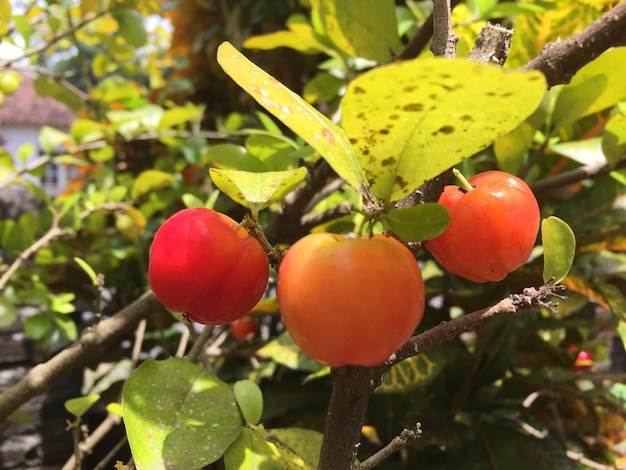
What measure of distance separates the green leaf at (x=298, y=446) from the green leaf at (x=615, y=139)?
0.45 meters

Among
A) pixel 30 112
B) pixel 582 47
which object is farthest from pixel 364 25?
pixel 30 112

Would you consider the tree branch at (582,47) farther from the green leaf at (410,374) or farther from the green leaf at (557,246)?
the green leaf at (410,374)

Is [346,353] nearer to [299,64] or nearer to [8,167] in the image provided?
[8,167]

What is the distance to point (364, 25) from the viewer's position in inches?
23.9

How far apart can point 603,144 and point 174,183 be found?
0.87 m

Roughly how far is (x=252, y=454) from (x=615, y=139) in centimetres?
49

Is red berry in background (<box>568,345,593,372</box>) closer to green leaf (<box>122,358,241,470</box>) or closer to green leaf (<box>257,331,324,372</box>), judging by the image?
green leaf (<box>257,331,324,372</box>)

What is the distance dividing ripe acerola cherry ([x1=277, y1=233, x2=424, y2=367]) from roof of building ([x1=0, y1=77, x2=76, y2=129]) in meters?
9.39

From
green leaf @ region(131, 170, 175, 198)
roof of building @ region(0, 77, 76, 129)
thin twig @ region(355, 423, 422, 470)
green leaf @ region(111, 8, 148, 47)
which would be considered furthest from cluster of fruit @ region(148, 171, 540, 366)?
roof of building @ region(0, 77, 76, 129)

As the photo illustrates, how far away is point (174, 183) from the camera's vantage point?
3.76ft

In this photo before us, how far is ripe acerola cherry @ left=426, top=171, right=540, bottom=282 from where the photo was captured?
0.30m

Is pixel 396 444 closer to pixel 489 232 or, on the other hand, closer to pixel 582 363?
pixel 489 232

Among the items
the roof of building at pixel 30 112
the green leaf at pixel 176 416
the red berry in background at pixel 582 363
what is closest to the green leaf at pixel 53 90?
the green leaf at pixel 176 416

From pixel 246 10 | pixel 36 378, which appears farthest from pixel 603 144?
pixel 246 10
